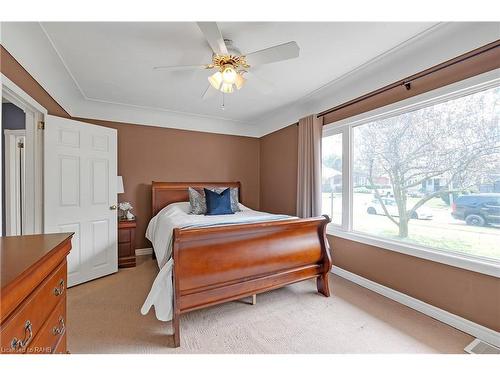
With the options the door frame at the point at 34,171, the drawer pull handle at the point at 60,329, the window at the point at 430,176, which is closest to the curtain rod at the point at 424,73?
the window at the point at 430,176

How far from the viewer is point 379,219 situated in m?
2.56

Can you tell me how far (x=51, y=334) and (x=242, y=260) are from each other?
1.23m

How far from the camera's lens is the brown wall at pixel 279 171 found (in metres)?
3.78

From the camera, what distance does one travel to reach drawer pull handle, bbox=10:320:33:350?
0.71 meters

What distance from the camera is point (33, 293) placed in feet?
2.74

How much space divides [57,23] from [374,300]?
374 centimetres

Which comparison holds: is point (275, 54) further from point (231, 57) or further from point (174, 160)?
point (174, 160)

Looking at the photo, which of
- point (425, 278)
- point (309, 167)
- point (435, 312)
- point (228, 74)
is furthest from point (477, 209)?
point (228, 74)

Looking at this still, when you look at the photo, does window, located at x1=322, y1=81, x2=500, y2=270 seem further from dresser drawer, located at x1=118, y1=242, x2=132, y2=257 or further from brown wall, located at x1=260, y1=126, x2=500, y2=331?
dresser drawer, located at x1=118, y1=242, x2=132, y2=257

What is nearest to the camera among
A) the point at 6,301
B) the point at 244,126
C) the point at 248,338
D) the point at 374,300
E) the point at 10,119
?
the point at 6,301

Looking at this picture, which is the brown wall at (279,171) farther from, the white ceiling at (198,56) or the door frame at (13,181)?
the door frame at (13,181)

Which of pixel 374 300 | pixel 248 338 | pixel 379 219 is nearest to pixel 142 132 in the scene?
pixel 248 338
